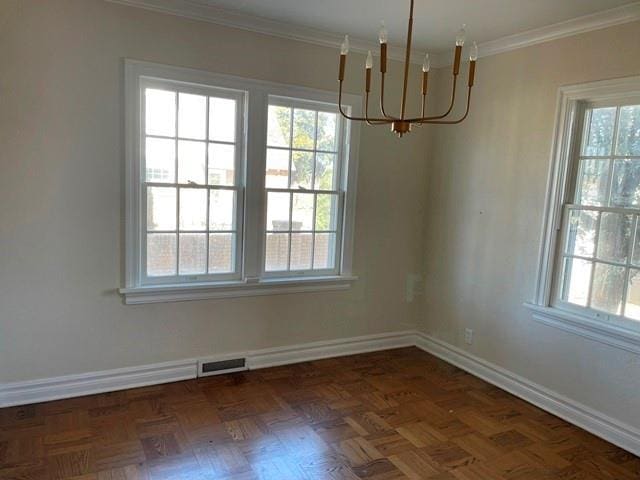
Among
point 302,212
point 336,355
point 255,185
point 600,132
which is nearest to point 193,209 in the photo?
point 255,185

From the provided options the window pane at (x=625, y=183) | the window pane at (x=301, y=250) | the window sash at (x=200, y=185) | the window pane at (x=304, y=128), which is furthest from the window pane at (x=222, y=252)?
the window pane at (x=625, y=183)

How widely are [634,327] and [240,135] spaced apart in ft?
9.44

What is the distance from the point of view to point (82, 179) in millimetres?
2906

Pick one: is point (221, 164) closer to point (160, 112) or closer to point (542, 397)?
point (160, 112)

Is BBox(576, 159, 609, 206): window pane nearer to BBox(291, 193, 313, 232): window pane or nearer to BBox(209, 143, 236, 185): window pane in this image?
BBox(291, 193, 313, 232): window pane

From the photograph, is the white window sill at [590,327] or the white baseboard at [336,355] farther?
the white baseboard at [336,355]

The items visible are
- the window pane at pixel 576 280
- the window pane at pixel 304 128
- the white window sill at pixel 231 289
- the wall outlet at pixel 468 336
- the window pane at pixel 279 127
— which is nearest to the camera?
the window pane at pixel 576 280

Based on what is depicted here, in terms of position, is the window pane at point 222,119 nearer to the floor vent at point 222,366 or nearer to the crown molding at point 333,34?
the crown molding at point 333,34

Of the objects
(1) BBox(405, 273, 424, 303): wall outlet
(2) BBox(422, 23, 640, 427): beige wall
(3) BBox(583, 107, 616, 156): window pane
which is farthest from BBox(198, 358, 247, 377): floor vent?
(3) BBox(583, 107, 616, 156): window pane

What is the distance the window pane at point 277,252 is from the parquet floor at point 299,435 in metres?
0.85

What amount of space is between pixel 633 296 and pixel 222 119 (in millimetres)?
2932

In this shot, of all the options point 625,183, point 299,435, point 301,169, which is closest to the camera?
point 299,435

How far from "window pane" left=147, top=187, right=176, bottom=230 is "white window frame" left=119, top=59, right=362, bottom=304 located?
7 centimetres

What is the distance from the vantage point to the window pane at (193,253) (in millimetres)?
3307
